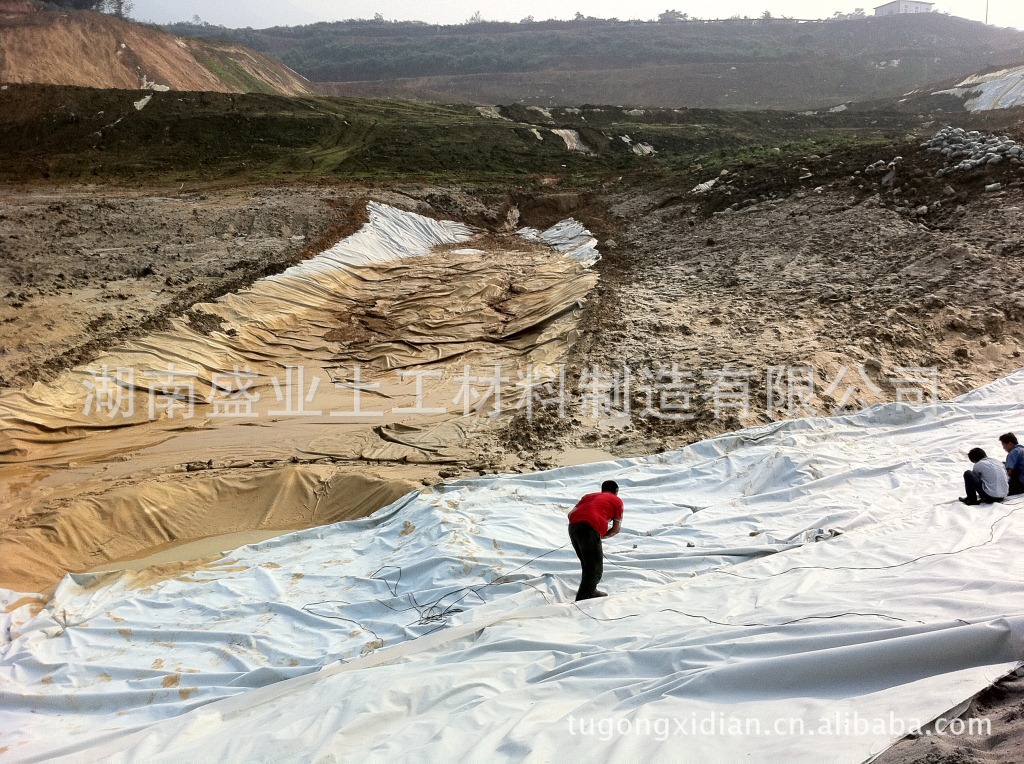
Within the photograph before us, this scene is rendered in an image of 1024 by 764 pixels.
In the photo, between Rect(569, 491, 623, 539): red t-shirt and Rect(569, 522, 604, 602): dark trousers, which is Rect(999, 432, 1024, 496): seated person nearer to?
Rect(569, 491, 623, 539): red t-shirt

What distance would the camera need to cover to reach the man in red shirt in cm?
431

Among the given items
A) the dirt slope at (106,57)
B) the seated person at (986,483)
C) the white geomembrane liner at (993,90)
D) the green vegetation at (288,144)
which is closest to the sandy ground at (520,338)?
the seated person at (986,483)

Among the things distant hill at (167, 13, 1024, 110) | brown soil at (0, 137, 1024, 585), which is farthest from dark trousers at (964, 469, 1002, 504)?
distant hill at (167, 13, 1024, 110)

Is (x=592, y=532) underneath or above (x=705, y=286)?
underneath

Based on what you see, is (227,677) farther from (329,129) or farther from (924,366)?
(329,129)

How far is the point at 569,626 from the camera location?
152 inches

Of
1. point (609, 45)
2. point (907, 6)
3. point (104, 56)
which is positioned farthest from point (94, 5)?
point (907, 6)

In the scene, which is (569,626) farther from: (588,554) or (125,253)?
(125,253)

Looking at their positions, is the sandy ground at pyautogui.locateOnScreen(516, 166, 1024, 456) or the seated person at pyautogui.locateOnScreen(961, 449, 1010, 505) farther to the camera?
the sandy ground at pyautogui.locateOnScreen(516, 166, 1024, 456)

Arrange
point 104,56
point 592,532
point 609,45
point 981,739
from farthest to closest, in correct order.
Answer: point 609,45, point 104,56, point 592,532, point 981,739

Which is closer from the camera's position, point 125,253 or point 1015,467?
point 1015,467

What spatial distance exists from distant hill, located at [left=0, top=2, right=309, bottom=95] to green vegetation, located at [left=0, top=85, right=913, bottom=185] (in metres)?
7.69

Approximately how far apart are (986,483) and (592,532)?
3.23 meters

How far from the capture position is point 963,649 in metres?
2.56
